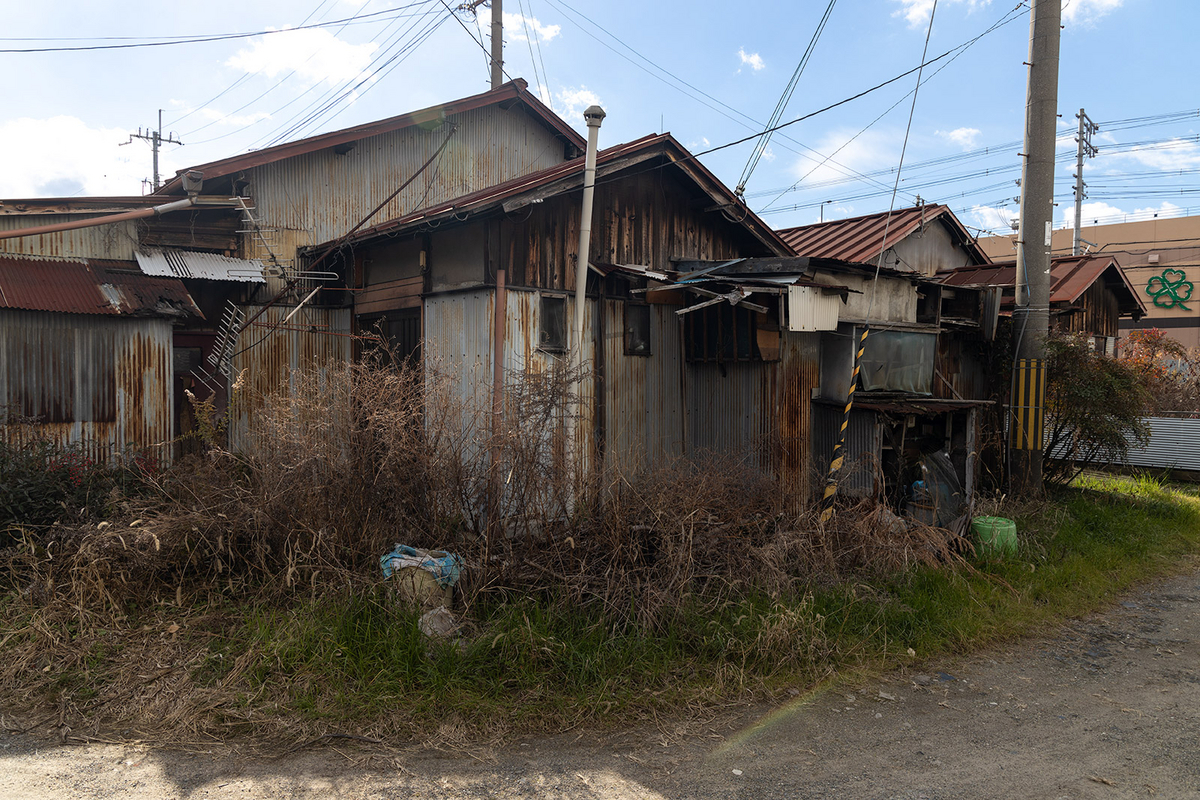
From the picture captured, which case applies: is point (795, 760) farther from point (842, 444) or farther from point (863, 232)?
point (863, 232)

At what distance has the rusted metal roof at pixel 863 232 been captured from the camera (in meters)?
13.2

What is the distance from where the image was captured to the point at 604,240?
8.48 metres

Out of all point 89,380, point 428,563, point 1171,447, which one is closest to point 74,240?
point 89,380

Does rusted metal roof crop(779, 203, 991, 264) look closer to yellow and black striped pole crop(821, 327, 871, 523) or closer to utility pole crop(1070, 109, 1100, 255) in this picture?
yellow and black striped pole crop(821, 327, 871, 523)

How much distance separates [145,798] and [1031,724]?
16.5 ft

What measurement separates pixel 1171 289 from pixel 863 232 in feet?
86.1

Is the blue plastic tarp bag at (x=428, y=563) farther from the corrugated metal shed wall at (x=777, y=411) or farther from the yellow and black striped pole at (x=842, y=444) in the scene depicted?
the yellow and black striped pole at (x=842, y=444)

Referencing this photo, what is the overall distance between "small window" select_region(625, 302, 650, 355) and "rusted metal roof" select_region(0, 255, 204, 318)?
491cm

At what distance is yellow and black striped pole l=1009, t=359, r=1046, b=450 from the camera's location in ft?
28.1

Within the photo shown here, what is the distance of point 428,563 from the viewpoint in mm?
5293

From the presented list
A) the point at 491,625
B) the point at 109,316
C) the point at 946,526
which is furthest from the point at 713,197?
the point at 109,316

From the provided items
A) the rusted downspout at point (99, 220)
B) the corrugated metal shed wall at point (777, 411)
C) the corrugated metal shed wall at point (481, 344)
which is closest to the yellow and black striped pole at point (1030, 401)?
the corrugated metal shed wall at point (777, 411)

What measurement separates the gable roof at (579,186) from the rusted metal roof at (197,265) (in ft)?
5.54

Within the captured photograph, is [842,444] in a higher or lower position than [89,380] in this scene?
lower
